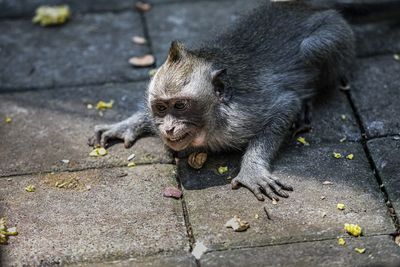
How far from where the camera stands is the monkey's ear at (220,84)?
627 cm

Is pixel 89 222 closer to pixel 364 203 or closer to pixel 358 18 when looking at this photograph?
pixel 364 203

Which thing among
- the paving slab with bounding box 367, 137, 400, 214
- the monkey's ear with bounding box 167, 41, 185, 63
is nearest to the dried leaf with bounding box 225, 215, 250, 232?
the paving slab with bounding box 367, 137, 400, 214

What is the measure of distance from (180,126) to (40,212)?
4.32ft

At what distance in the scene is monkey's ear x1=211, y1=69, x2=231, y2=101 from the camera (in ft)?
20.6

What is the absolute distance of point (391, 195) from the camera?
5887 mm

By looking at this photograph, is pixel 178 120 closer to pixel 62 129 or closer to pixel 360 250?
pixel 62 129

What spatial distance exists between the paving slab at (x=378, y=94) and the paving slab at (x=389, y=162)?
15cm

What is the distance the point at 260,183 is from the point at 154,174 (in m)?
0.92

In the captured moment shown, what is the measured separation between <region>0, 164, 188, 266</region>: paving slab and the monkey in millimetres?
483

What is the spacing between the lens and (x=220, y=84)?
6.36 m

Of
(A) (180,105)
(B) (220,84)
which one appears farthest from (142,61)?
(A) (180,105)

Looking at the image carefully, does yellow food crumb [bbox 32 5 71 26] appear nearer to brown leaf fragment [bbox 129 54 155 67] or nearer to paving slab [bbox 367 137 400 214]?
brown leaf fragment [bbox 129 54 155 67]

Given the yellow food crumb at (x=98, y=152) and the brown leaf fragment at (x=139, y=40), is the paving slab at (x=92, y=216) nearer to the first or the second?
the yellow food crumb at (x=98, y=152)

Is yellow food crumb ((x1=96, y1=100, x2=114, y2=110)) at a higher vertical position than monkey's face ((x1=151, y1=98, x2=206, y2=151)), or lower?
lower
